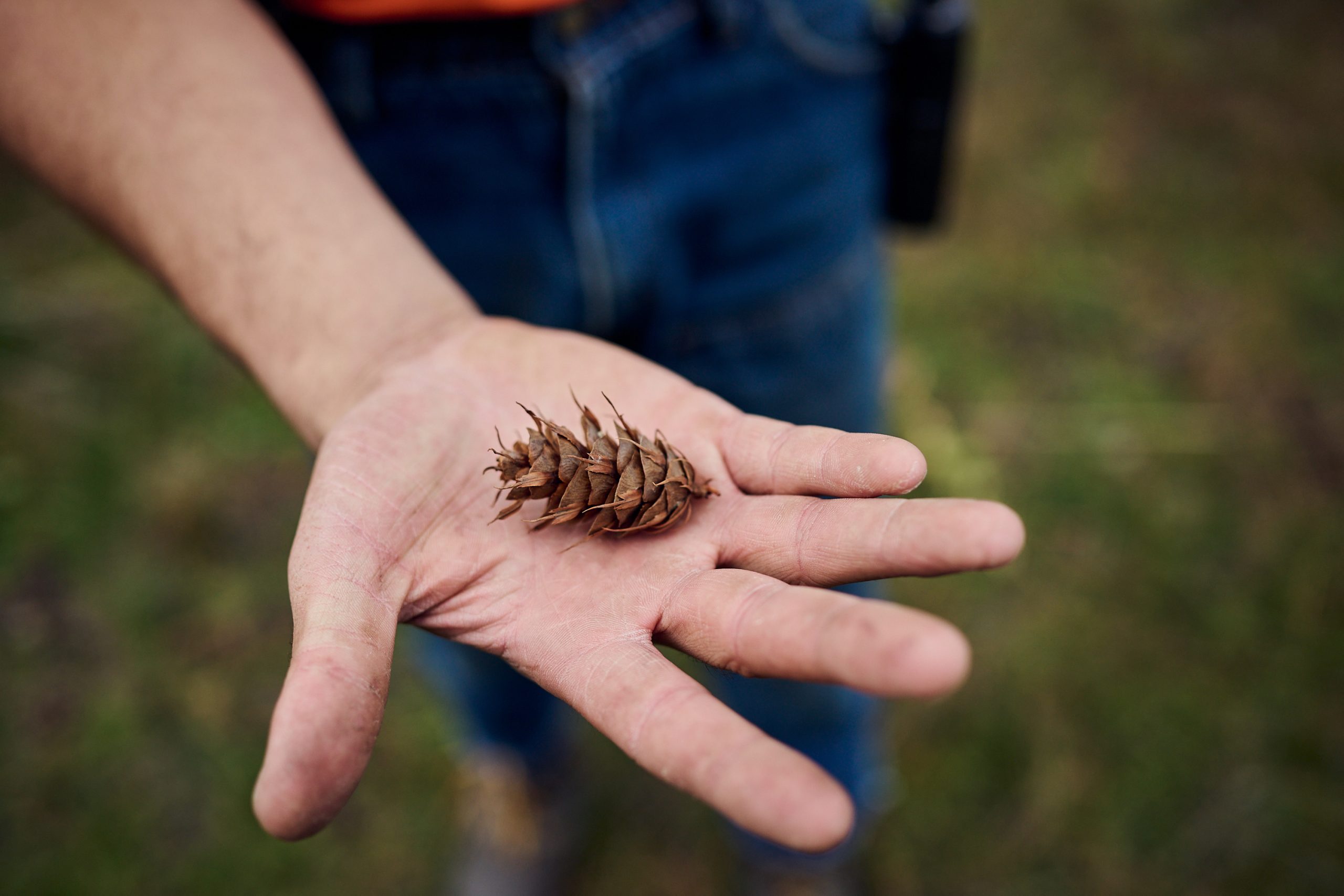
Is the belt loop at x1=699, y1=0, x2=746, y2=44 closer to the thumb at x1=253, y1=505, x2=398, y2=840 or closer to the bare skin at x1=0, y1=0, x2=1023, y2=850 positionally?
the bare skin at x1=0, y1=0, x2=1023, y2=850

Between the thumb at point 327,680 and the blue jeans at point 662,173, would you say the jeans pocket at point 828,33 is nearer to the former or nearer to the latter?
the blue jeans at point 662,173

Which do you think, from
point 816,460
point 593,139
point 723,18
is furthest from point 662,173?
point 816,460

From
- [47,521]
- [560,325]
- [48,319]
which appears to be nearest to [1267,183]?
[560,325]

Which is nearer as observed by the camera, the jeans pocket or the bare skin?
the bare skin

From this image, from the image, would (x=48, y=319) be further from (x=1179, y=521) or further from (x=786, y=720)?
(x=1179, y=521)

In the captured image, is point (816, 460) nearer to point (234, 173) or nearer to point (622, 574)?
point (622, 574)

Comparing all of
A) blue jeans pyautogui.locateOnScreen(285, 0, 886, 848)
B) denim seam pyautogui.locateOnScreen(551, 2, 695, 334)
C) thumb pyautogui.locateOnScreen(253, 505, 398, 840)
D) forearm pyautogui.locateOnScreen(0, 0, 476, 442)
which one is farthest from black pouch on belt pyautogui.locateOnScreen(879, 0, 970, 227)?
thumb pyautogui.locateOnScreen(253, 505, 398, 840)
